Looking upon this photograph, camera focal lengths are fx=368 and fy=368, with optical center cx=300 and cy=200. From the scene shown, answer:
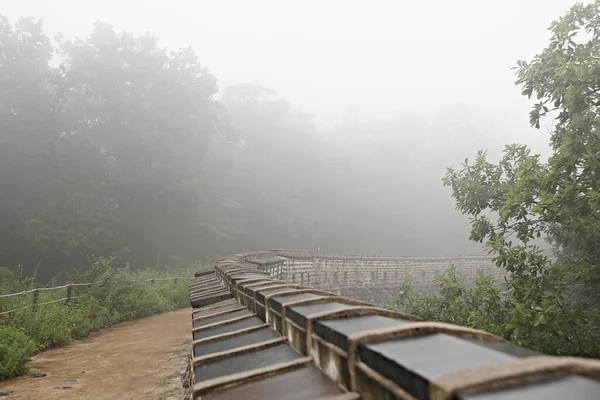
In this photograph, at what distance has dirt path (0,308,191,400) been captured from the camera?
15.0 ft

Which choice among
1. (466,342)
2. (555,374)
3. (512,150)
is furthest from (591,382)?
(512,150)

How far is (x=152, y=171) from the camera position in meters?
24.6

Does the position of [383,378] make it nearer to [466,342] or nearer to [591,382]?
[466,342]

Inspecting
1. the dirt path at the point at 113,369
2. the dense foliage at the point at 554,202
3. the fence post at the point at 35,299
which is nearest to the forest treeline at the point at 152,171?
the fence post at the point at 35,299

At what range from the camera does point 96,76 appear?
80.9 feet

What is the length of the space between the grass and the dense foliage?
7.37 m

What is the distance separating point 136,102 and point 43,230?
1189 centimetres

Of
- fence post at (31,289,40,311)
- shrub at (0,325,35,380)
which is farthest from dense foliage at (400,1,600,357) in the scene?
A: fence post at (31,289,40,311)

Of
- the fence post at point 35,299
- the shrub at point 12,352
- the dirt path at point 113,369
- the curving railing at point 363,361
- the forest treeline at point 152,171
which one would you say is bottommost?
the dirt path at point 113,369

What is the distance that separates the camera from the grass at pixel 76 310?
599 cm

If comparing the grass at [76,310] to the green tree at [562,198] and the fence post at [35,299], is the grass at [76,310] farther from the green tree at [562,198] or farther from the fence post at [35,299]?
the green tree at [562,198]

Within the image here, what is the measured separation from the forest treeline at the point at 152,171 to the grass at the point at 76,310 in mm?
9370

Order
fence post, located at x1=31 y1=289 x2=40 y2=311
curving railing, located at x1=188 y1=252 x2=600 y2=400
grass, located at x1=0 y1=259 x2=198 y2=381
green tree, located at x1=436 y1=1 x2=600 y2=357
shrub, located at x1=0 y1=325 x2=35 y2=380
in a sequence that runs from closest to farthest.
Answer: curving railing, located at x1=188 y1=252 x2=600 y2=400 → green tree, located at x1=436 y1=1 x2=600 y2=357 → shrub, located at x1=0 y1=325 x2=35 y2=380 → grass, located at x1=0 y1=259 x2=198 y2=381 → fence post, located at x1=31 y1=289 x2=40 y2=311

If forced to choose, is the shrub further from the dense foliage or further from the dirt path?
the dense foliage
